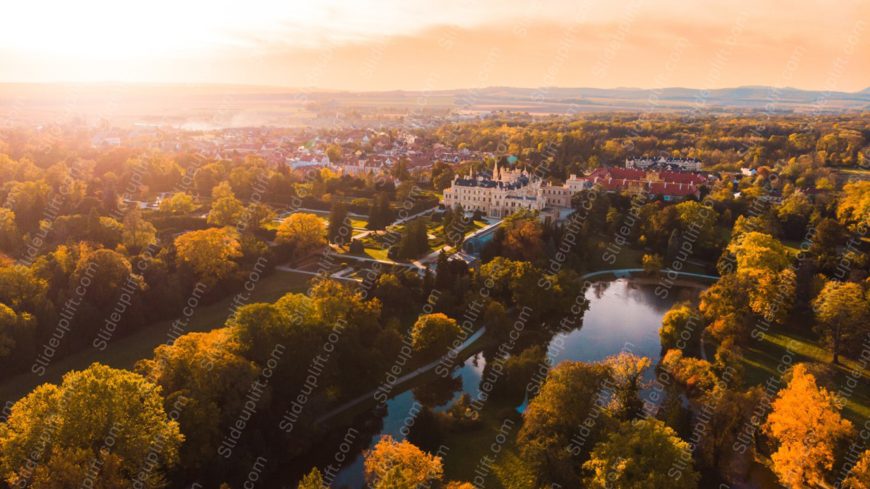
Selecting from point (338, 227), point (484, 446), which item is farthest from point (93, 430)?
point (338, 227)

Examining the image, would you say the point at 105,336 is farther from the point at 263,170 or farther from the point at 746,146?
the point at 746,146

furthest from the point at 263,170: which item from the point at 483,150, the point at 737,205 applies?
the point at 483,150

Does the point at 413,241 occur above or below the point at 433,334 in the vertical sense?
above

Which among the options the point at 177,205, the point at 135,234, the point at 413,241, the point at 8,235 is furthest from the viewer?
the point at 177,205

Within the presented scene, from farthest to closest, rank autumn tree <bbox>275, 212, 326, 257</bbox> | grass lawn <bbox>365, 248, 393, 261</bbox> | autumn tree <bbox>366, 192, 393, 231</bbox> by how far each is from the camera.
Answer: autumn tree <bbox>366, 192, 393, 231</bbox>, grass lawn <bbox>365, 248, 393, 261</bbox>, autumn tree <bbox>275, 212, 326, 257</bbox>

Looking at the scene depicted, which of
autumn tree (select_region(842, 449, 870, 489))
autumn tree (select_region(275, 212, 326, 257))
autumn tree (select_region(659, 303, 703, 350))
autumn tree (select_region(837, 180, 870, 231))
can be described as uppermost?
autumn tree (select_region(837, 180, 870, 231))

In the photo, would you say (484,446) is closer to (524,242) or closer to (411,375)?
(411,375)

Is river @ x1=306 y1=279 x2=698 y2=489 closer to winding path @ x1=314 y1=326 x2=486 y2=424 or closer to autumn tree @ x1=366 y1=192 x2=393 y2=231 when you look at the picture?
winding path @ x1=314 y1=326 x2=486 y2=424

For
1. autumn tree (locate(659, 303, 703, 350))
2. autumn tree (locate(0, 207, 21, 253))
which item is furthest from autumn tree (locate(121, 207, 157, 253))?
autumn tree (locate(659, 303, 703, 350))
